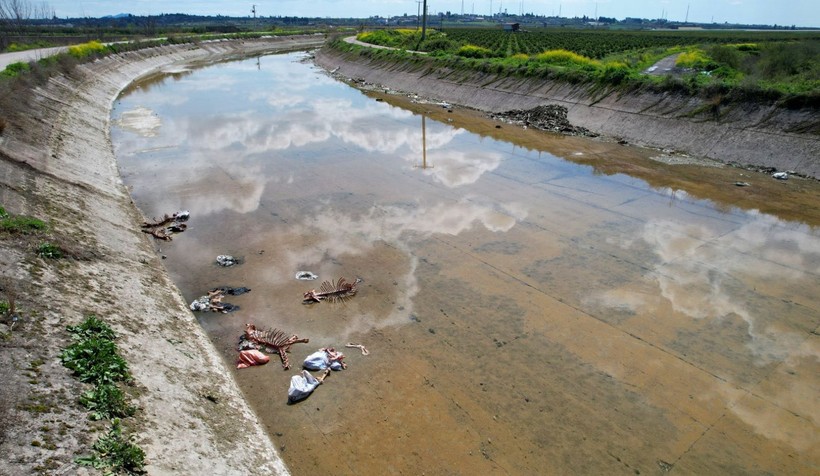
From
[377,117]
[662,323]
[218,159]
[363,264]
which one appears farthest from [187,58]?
[662,323]

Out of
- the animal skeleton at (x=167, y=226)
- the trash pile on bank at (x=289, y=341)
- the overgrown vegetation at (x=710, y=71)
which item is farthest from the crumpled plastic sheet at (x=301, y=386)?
the overgrown vegetation at (x=710, y=71)

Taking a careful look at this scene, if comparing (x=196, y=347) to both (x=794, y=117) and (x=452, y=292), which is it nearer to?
(x=452, y=292)

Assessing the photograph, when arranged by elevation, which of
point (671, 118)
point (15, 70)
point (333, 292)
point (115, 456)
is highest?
point (15, 70)

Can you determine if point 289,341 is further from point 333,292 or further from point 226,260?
point 226,260

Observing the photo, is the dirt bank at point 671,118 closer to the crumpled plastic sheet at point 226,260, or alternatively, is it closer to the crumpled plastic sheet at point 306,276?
the crumpled plastic sheet at point 306,276

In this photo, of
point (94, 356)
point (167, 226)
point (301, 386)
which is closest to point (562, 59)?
point (167, 226)

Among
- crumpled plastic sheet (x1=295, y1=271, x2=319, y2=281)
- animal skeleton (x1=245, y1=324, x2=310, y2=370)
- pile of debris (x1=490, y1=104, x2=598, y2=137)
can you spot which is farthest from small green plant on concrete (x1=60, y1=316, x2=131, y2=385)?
pile of debris (x1=490, y1=104, x2=598, y2=137)
